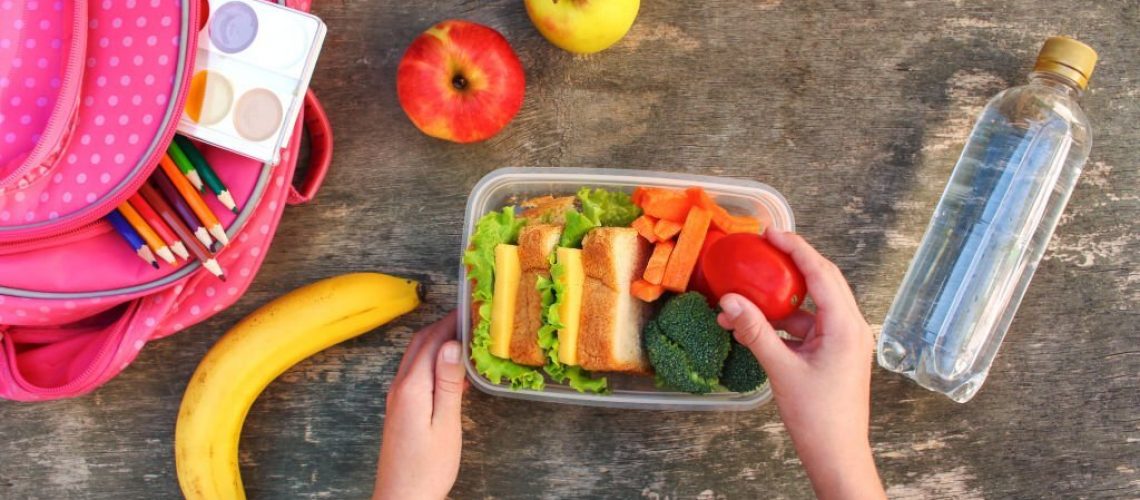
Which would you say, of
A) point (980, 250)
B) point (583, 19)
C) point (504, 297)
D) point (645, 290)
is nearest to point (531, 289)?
point (504, 297)

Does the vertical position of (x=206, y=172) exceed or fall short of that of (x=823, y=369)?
it exceeds it

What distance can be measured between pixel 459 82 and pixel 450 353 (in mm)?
346

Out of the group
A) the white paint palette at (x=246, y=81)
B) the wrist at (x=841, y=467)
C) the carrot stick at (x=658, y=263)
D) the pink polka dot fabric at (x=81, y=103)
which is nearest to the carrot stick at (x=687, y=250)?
the carrot stick at (x=658, y=263)

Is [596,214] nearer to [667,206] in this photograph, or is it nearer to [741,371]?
[667,206]

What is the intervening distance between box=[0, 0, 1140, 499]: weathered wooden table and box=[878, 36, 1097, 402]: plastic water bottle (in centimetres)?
3

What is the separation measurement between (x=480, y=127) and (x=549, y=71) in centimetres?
15

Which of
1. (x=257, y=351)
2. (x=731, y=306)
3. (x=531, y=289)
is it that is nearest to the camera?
(x=731, y=306)

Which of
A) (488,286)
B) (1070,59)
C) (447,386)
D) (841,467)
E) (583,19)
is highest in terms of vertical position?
(583,19)

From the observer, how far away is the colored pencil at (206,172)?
2.68 feet

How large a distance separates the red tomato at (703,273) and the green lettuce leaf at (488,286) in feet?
0.72

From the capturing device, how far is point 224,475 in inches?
38.4

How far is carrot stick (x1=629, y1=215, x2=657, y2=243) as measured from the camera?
836mm

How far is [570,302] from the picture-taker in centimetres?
82

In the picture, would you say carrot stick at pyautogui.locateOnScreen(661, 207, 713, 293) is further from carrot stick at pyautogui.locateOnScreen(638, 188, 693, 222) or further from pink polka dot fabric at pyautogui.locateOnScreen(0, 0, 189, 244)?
pink polka dot fabric at pyautogui.locateOnScreen(0, 0, 189, 244)
